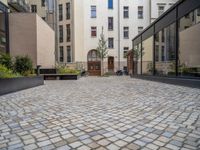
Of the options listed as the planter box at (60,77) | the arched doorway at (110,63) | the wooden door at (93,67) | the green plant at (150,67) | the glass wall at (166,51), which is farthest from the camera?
the wooden door at (93,67)

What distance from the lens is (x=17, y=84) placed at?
891cm

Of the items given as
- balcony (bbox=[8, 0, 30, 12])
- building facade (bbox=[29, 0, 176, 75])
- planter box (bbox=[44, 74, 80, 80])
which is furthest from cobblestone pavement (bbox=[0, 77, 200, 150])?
building facade (bbox=[29, 0, 176, 75])

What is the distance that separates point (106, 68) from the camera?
104ft

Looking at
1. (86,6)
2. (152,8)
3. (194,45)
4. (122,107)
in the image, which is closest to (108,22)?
(86,6)

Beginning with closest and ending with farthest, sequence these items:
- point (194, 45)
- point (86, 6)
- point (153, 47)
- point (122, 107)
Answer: point (122, 107) < point (194, 45) < point (153, 47) < point (86, 6)

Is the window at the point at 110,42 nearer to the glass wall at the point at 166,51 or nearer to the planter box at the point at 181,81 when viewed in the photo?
the glass wall at the point at 166,51

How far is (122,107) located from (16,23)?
1468 cm

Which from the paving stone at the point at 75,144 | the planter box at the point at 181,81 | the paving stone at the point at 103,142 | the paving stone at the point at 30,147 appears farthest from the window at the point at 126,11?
the paving stone at the point at 30,147

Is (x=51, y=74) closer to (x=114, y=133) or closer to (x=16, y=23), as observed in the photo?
(x=16, y=23)

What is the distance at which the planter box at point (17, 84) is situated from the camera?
7668 millimetres

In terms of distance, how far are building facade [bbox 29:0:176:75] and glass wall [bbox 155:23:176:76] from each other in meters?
16.7

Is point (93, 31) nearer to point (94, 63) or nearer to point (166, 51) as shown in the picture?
point (94, 63)

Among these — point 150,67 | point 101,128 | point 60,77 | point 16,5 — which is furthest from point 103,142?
point 16,5

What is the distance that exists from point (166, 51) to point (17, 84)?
30.2ft
